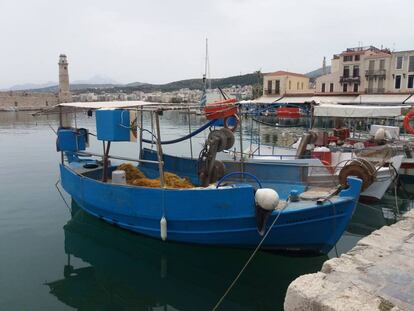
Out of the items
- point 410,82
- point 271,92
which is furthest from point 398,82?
point 271,92

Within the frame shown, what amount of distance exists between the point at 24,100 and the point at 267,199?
388 ft

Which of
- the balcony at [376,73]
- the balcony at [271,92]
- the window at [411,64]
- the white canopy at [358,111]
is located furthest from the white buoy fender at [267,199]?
the balcony at [271,92]

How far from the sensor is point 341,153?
12.7 m

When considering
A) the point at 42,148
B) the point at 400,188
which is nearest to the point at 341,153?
the point at 400,188

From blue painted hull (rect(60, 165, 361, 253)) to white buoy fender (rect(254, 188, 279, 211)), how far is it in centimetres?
21

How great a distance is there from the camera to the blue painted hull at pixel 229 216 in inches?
258

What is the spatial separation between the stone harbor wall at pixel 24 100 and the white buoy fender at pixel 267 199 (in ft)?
347

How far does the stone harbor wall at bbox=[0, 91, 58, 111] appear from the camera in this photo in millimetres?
101375

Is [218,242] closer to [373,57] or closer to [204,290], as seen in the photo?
[204,290]

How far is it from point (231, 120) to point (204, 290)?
17.2 ft

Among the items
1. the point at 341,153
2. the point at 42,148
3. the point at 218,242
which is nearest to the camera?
the point at 218,242

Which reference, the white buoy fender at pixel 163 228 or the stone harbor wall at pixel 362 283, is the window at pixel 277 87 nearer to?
the white buoy fender at pixel 163 228

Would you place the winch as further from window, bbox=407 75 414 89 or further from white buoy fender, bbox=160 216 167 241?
window, bbox=407 75 414 89

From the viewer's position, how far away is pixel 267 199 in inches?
246
